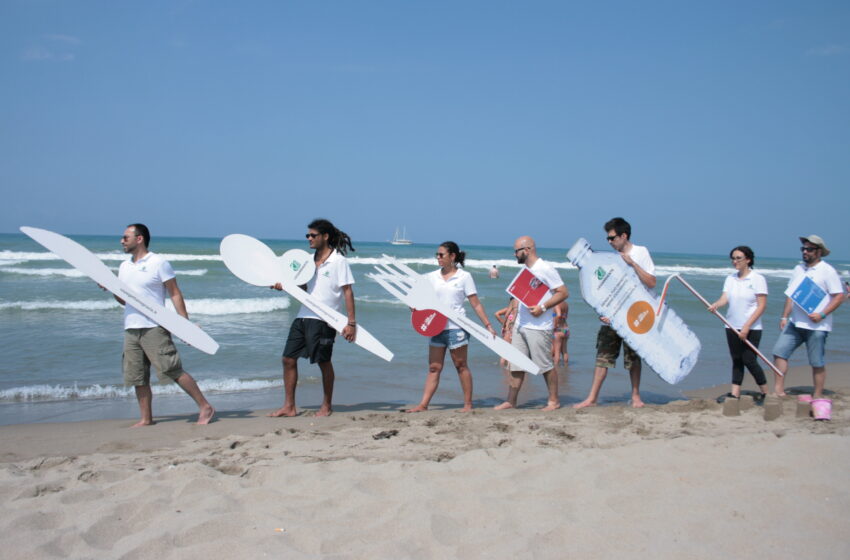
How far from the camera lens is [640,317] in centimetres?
Answer: 541

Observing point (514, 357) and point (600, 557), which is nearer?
point (600, 557)

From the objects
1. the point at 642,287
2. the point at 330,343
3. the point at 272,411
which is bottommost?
the point at 272,411

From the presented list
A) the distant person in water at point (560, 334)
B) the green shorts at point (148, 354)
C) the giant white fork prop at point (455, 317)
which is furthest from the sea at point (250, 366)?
the giant white fork prop at point (455, 317)

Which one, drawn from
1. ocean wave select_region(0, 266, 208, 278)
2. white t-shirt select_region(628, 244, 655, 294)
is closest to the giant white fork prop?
white t-shirt select_region(628, 244, 655, 294)

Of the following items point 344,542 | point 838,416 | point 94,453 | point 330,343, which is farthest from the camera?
point 330,343

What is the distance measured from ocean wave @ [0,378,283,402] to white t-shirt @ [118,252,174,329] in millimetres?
1863

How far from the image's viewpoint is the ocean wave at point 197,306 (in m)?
12.5

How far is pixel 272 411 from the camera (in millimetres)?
5746

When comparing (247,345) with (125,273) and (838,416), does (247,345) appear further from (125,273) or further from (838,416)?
(838,416)

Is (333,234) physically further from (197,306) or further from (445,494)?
(197,306)

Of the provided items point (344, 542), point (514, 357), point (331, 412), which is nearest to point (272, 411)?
point (331, 412)

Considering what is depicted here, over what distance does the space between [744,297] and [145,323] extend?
16.6 ft

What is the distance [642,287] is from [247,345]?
6.08 m

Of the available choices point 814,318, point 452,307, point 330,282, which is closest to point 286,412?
point 330,282
